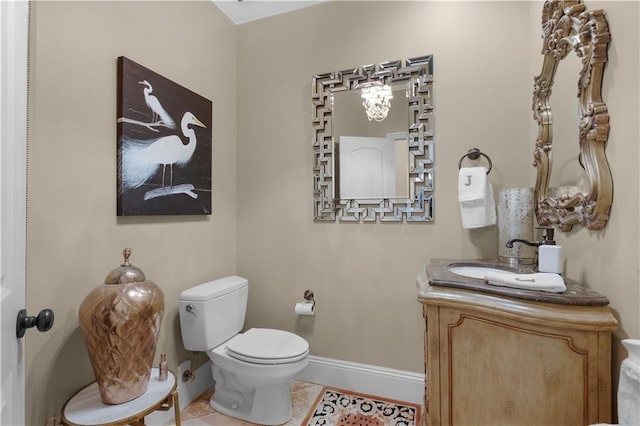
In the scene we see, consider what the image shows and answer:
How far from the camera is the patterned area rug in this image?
177 centimetres

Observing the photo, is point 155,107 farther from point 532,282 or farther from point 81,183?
point 532,282

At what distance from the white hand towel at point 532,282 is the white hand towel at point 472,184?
0.72 metres

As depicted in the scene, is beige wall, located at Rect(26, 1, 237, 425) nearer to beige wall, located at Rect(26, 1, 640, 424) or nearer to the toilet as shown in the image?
beige wall, located at Rect(26, 1, 640, 424)

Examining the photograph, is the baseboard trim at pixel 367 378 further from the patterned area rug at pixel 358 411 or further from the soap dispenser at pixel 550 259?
the soap dispenser at pixel 550 259

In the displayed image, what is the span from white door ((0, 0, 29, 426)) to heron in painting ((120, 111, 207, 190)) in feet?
2.65

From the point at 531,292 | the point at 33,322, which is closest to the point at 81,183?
the point at 33,322

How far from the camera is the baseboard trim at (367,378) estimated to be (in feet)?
6.40

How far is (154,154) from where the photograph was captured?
1.69 metres

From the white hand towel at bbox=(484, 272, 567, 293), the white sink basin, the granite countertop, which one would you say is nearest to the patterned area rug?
the white sink basin

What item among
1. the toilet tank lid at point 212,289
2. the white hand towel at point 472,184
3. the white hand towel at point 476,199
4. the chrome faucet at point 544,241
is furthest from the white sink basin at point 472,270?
the toilet tank lid at point 212,289

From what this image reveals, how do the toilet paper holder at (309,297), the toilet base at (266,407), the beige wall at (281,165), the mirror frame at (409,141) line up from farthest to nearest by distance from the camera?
1. the toilet paper holder at (309,297)
2. the mirror frame at (409,141)
3. the toilet base at (266,407)
4. the beige wall at (281,165)

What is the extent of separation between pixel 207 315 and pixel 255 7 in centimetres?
218

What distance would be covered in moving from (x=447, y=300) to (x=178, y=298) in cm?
154

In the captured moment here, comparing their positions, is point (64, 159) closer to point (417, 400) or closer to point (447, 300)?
point (447, 300)
